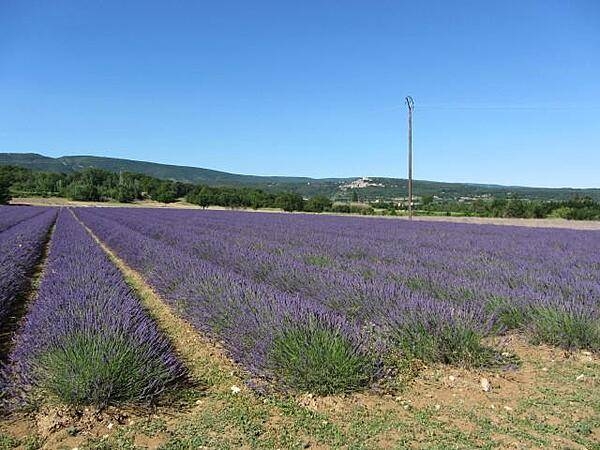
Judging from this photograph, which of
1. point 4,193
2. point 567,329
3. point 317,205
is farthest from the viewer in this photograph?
point 317,205

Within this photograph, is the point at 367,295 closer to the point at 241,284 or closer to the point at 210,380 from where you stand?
the point at 241,284

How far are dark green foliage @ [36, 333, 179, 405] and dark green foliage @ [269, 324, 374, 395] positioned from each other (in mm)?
792

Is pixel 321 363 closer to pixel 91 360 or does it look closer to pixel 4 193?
pixel 91 360

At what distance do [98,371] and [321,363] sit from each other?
1.41 meters

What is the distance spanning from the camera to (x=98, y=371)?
2889mm

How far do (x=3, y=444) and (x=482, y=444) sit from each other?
255cm

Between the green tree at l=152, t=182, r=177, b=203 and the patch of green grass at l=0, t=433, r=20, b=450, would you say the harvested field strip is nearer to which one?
the patch of green grass at l=0, t=433, r=20, b=450

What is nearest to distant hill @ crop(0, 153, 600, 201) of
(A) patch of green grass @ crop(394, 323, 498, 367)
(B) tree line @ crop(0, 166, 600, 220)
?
(B) tree line @ crop(0, 166, 600, 220)

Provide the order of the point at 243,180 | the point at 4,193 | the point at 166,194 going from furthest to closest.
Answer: the point at 243,180 < the point at 166,194 < the point at 4,193

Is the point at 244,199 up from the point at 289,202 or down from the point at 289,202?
up

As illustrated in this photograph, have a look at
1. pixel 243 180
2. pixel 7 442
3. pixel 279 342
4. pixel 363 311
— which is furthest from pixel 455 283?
pixel 243 180

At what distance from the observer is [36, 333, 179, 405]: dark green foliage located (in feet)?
9.32

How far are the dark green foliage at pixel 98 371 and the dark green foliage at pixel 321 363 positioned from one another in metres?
0.79

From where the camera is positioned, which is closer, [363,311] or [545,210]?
[363,311]
